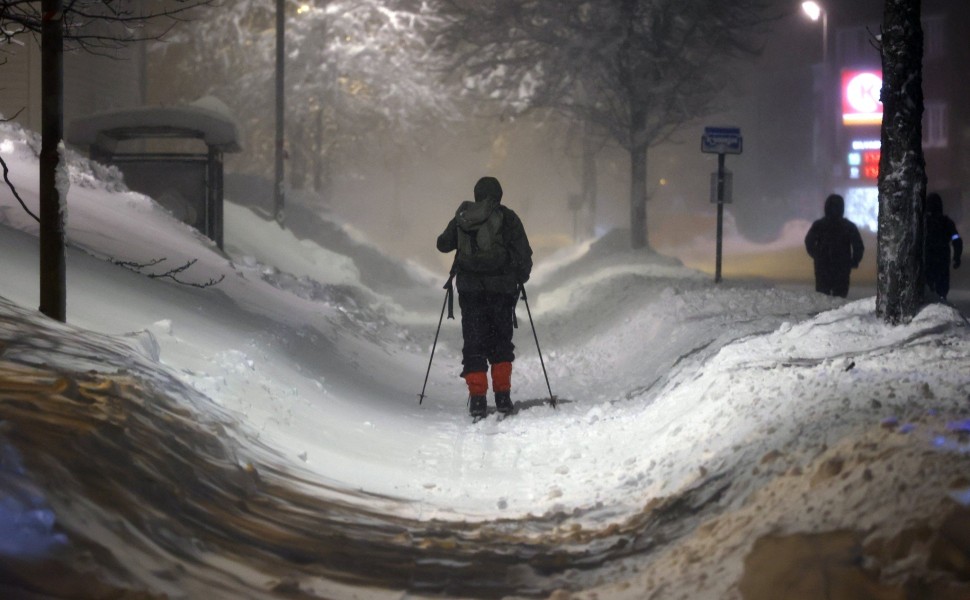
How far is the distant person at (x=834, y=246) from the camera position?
14742 mm

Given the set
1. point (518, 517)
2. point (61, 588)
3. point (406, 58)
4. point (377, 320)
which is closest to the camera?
point (61, 588)

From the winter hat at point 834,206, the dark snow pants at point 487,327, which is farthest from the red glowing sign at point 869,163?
the dark snow pants at point 487,327

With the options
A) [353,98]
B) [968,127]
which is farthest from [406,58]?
[968,127]

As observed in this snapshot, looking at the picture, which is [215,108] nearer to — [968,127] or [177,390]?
[177,390]

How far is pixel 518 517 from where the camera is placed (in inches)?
247

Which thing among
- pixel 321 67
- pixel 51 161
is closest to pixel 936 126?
pixel 321 67

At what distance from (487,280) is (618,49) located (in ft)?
57.0

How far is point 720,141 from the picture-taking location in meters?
16.9

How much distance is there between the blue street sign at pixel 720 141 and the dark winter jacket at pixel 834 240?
90.6 inches

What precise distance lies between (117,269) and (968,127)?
47924 mm

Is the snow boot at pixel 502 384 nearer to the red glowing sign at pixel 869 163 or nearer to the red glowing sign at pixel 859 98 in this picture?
the red glowing sign at pixel 869 163

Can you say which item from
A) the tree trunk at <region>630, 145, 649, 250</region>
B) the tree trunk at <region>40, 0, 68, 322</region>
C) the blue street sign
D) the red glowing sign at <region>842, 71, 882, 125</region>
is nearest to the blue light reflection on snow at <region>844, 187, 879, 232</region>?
the red glowing sign at <region>842, 71, 882, 125</region>

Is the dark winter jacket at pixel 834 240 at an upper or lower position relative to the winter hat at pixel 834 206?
lower

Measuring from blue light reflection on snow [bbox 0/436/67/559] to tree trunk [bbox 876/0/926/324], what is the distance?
7077mm
